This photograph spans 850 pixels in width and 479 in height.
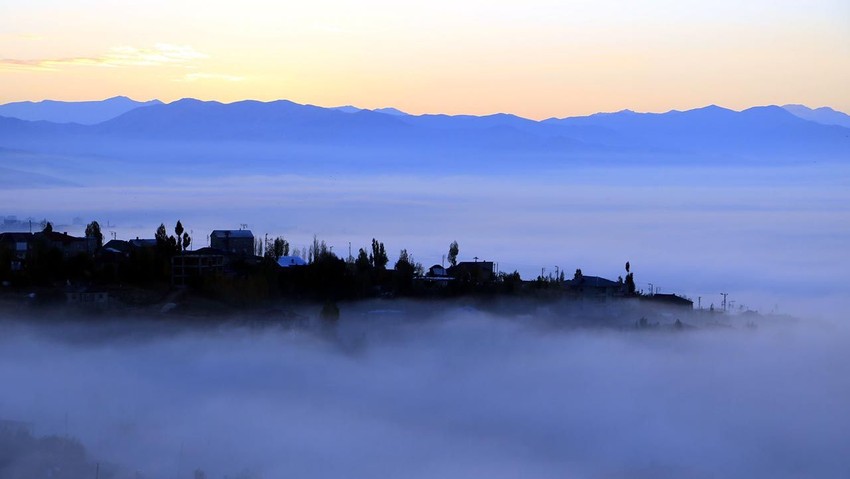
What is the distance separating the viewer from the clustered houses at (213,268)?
91.4ft

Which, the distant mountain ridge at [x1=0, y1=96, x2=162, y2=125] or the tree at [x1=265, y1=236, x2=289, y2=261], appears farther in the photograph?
the distant mountain ridge at [x1=0, y1=96, x2=162, y2=125]

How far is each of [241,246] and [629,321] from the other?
998 centimetres

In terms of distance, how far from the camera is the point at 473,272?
3316 centimetres

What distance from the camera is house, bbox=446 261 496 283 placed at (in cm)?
3269

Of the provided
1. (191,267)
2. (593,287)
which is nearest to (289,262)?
(191,267)

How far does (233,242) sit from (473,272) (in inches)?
239

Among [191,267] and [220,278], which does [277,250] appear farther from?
[220,278]

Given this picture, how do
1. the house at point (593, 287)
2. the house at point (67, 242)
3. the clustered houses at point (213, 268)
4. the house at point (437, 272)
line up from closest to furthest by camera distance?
the clustered houses at point (213, 268)
the house at point (67, 242)
the house at point (593, 287)
the house at point (437, 272)

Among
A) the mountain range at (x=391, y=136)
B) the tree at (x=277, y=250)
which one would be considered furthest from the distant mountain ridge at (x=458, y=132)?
the tree at (x=277, y=250)

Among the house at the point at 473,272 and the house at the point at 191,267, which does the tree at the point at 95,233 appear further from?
the house at the point at 473,272

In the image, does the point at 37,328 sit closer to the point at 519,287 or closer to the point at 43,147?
the point at 519,287

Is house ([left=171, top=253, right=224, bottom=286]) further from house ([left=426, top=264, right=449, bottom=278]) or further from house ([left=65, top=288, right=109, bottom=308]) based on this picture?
house ([left=426, top=264, right=449, bottom=278])

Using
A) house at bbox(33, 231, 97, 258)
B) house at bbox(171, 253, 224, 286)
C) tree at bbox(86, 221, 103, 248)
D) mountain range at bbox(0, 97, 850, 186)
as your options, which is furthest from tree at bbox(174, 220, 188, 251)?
mountain range at bbox(0, 97, 850, 186)

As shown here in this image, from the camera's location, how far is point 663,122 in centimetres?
18125
